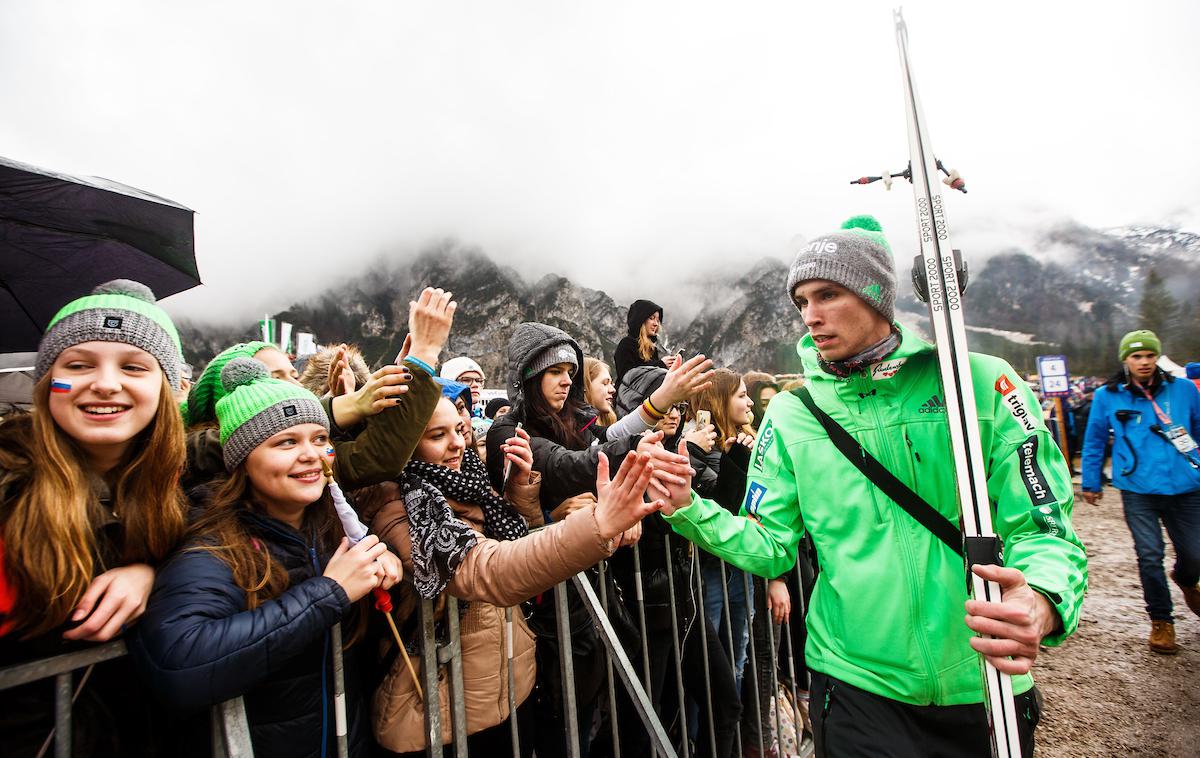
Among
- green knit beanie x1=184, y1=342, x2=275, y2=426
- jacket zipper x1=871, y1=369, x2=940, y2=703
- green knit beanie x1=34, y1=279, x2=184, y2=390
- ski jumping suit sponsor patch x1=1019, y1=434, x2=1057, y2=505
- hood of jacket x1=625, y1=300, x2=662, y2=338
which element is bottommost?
jacket zipper x1=871, y1=369, x2=940, y2=703

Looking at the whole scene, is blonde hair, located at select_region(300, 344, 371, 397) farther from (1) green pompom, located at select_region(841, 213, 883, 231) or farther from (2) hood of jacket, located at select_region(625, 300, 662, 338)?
(1) green pompom, located at select_region(841, 213, 883, 231)

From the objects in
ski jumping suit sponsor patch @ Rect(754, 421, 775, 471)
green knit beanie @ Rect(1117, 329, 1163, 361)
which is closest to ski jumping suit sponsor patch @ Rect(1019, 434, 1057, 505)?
ski jumping suit sponsor patch @ Rect(754, 421, 775, 471)

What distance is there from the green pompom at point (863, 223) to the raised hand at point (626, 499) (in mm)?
1323

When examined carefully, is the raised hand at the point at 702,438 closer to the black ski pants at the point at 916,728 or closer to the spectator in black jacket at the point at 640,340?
the black ski pants at the point at 916,728

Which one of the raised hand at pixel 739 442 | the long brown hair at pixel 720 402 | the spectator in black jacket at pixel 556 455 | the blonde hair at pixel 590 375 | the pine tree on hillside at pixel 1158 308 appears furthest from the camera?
the pine tree on hillside at pixel 1158 308

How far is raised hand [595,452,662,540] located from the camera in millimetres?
1646

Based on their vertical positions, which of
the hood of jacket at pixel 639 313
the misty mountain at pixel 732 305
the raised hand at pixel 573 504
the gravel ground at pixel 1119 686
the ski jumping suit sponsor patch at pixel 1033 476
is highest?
the misty mountain at pixel 732 305

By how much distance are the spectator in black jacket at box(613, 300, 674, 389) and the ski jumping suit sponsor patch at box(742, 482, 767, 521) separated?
2461 millimetres

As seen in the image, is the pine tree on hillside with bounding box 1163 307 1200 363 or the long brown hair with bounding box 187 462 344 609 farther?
the pine tree on hillside with bounding box 1163 307 1200 363

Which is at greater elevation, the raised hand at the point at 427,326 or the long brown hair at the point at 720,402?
the raised hand at the point at 427,326

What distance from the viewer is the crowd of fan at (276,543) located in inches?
55.2

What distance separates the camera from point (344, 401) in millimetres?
2336

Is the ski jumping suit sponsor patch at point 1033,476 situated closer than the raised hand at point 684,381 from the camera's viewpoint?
Yes

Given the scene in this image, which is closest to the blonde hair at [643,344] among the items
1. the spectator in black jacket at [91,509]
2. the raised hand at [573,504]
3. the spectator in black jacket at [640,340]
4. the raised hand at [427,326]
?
the spectator in black jacket at [640,340]
